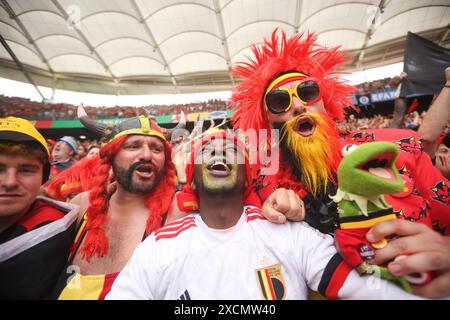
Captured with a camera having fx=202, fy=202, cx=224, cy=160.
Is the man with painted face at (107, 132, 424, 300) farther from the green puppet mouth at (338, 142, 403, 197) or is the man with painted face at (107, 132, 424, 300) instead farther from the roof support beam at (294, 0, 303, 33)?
the roof support beam at (294, 0, 303, 33)

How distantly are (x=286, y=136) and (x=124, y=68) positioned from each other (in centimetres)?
1951

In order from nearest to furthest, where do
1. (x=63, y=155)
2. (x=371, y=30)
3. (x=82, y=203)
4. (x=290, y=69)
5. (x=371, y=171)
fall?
(x=371, y=171) → (x=290, y=69) → (x=82, y=203) → (x=63, y=155) → (x=371, y=30)

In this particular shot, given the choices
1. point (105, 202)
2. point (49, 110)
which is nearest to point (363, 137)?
point (105, 202)

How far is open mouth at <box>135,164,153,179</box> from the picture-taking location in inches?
71.0

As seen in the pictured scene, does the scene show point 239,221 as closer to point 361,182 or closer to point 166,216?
point 166,216

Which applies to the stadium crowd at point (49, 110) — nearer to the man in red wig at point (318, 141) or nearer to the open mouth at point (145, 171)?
the man in red wig at point (318, 141)

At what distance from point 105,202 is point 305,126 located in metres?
1.86

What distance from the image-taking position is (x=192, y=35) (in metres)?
13.9

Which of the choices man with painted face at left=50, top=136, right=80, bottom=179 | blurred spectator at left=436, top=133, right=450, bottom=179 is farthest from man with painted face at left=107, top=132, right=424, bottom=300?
man with painted face at left=50, top=136, right=80, bottom=179

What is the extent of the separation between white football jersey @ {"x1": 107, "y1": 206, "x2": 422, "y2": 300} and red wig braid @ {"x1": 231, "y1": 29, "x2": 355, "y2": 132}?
0.91 m

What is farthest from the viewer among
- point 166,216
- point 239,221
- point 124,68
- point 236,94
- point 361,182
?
point 124,68

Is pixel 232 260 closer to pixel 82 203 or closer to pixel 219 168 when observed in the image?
pixel 219 168

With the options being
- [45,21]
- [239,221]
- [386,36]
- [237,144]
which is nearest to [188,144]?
[237,144]

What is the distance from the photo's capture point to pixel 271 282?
115cm
